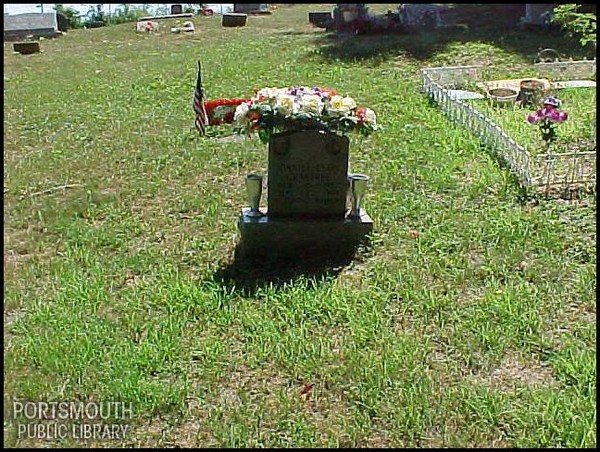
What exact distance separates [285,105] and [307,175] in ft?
1.63

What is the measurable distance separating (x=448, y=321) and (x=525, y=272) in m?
0.84

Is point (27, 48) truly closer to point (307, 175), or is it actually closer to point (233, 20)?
point (233, 20)

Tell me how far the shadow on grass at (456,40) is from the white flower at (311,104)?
8824 mm

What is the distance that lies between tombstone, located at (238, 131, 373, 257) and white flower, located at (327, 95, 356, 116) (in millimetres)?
160

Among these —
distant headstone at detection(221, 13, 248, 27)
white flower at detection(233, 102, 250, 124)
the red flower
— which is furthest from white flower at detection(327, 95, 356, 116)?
distant headstone at detection(221, 13, 248, 27)

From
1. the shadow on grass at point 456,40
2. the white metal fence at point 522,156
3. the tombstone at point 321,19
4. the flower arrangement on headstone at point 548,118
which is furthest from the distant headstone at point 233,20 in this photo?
the flower arrangement on headstone at point 548,118

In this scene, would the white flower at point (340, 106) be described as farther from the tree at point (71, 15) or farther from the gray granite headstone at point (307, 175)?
the tree at point (71, 15)

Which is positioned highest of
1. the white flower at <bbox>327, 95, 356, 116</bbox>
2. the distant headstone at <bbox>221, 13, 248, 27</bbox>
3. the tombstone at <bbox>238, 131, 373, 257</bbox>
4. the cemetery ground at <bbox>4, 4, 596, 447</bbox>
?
the distant headstone at <bbox>221, 13, 248, 27</bbox>

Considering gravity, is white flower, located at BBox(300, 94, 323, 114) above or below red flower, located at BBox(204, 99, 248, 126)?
above

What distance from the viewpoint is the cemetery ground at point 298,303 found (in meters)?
3.38

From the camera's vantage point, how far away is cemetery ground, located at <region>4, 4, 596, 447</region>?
11.1ft

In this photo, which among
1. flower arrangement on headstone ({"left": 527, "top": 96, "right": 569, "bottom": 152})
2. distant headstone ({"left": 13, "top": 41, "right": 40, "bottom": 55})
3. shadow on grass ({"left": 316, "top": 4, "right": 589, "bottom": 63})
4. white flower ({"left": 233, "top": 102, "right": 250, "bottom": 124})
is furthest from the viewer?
distant headstone ({"left": 13, "top": 41, "right": 40, "bottom": 55})

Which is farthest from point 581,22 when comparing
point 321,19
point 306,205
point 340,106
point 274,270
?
point 321,19

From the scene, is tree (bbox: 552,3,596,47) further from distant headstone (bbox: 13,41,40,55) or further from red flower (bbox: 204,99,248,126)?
distant headstone (bbox: 13,41,40,55)
